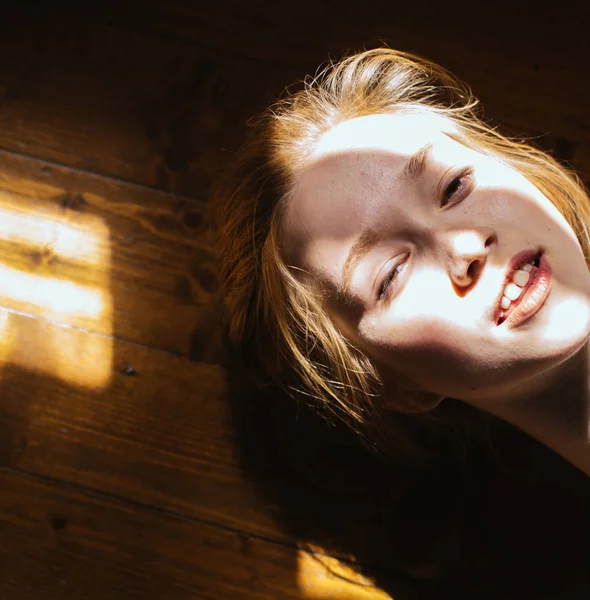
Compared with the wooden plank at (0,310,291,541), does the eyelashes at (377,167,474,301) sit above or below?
above

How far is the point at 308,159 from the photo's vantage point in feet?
3.51

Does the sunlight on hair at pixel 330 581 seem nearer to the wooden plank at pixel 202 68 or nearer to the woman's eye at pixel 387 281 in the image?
the woman's eye at pixel 387 281

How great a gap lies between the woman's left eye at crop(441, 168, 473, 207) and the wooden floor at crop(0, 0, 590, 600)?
392 mm

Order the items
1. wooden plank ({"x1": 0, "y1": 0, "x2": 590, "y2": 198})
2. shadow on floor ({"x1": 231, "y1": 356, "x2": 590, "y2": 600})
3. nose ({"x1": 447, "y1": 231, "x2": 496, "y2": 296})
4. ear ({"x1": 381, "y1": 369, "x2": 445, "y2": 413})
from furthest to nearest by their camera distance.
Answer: wooden plank ({"x1": 0, "y1": 0, "x2": 590, "y2": 198}) < shadow on floor ({"x1": 231, "y1": 356, "x2": 590, "y2": 600}) < ear ({"x1": 381, "y1": 369, "x2": 445, "y2": 413}) < nose ({"x1": 447, "y1": 231, "x2": 496, "y2": 296})

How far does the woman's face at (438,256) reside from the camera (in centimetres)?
92

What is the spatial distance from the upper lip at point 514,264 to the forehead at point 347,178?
19 centimetres

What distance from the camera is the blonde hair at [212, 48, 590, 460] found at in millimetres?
1108

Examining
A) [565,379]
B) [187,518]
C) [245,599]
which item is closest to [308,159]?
[565,379]

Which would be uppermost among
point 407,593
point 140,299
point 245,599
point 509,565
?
point 140,299

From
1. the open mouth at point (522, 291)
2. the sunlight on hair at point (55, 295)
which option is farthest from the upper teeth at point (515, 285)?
the sunlight on hair at point (55, 295)

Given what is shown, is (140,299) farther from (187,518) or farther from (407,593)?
(407,593)

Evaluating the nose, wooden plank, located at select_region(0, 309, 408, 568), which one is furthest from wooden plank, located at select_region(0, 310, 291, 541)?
the nose

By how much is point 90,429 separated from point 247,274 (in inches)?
16.9

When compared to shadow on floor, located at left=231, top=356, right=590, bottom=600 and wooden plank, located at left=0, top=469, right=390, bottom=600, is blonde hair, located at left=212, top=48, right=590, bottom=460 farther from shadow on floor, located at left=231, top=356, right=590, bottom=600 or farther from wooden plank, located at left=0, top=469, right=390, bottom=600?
wooden plank, located at left=0, top=469, right=390, bottom=600
